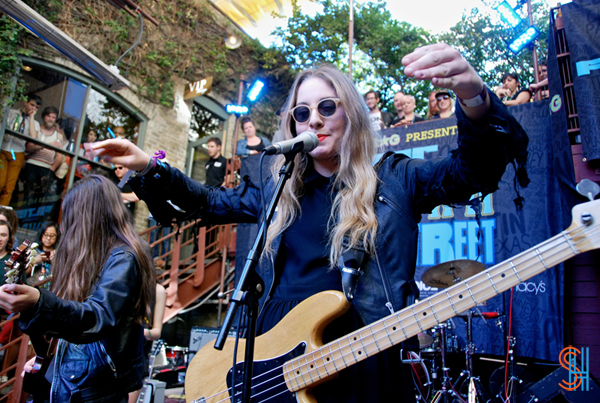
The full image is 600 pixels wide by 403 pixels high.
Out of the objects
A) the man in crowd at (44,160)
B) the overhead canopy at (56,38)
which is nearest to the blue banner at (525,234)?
the overhead canopy at (56,38)

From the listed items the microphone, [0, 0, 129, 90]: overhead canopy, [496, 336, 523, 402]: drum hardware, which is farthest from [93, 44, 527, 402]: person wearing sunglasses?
[0, 0, 129, 90]: overhead canopy

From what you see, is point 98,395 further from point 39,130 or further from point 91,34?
point 91,34

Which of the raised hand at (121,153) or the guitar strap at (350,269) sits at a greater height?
the raised hand at (121,153)

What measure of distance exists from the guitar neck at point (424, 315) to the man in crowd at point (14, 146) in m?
7.78

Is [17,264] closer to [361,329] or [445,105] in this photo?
[361,329]

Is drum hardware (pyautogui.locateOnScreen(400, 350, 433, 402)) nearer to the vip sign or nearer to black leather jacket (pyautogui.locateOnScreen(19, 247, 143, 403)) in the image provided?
black leather jacket (pyautogui.locateOnScreen(19, 247, 143, 403))

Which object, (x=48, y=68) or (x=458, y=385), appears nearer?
(x=458, y=385)

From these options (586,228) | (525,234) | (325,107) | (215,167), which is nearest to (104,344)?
(325,107)

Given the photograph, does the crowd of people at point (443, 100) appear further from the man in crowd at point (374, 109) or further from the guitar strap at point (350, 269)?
the guitar strap at point (350, 269)

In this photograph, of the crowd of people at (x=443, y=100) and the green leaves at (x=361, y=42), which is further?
the green leaves at (x=361, y=42)

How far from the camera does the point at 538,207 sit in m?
4.91

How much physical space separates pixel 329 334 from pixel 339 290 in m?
0.18

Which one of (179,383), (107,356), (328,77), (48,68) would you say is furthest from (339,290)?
(48,68)

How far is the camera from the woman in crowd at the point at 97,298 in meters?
1.96
